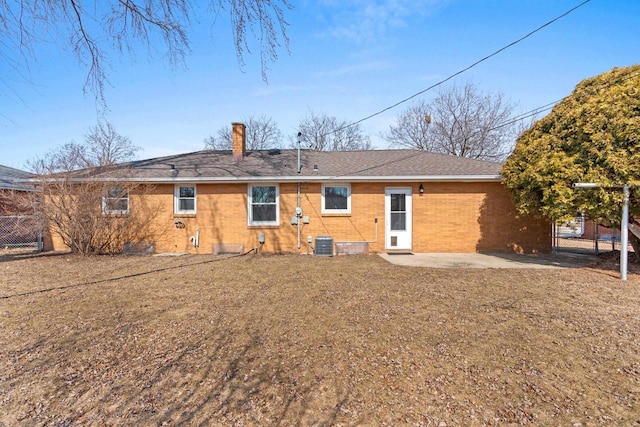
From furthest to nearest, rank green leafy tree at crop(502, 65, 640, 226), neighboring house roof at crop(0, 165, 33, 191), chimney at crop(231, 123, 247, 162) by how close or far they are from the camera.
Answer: neighboring house roof at crop(0, 165, 33, 191)
chimney at crop(231, 123, 247, 162)
green leafy tree at crop(502, 65, 640, 226)

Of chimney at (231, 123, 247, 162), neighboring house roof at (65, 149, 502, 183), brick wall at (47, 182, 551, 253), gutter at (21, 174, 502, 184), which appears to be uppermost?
chimney at (231, 123, 247, 162)

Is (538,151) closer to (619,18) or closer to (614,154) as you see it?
(614,154)

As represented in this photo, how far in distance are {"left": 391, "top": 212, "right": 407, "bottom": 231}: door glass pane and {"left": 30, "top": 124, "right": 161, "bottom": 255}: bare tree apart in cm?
799

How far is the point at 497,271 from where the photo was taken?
7430 mm

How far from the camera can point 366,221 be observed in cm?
1034

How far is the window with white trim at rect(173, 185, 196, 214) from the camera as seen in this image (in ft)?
34.4

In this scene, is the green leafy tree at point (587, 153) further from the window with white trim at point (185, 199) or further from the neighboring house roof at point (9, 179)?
the neighboring house roof at point (9, 179)

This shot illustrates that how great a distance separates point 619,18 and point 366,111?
7.51 metres

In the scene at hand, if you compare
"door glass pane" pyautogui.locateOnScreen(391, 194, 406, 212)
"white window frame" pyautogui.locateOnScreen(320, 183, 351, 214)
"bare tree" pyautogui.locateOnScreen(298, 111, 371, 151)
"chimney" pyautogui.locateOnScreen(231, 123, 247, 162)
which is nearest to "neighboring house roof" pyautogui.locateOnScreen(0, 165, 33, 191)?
"chimney" pyautogui.locateOnScreen(231, 123, 247, 162)

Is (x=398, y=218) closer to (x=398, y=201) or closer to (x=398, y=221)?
(x=398, y=221)

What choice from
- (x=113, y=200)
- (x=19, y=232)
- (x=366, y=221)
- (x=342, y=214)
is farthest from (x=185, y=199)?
(x=366, y=221)

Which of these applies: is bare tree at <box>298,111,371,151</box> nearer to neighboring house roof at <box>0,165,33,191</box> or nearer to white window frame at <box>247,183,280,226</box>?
white window frame at <box>247,183,280,226</box>

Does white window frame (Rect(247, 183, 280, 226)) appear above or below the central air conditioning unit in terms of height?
above

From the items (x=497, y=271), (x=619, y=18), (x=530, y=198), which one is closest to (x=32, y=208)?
(x=497, y=271)
